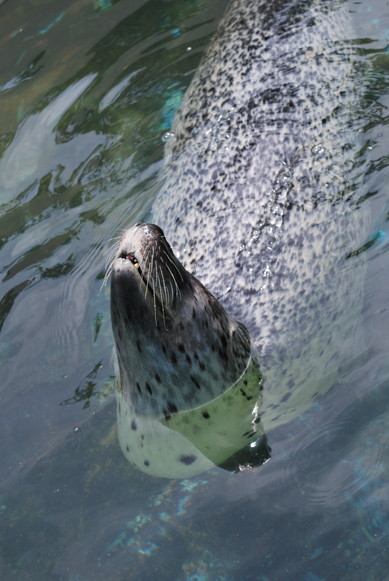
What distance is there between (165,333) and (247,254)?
2.91 feet

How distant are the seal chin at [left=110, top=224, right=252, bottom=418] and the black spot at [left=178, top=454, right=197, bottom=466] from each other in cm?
22

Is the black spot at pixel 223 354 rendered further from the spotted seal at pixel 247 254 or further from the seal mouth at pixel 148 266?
the seal mouth at pixel 148 266

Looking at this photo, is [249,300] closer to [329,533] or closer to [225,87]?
[329,533]

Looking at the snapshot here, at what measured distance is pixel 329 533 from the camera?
12.9 ft

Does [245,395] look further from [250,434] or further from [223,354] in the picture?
[223,354]

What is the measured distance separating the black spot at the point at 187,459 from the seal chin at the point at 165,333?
0.22 meters

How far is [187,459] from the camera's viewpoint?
4344 mm

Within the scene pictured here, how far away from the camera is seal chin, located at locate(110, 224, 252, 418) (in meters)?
3.81

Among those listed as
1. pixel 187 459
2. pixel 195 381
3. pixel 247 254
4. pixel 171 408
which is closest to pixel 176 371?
pixel 195 381

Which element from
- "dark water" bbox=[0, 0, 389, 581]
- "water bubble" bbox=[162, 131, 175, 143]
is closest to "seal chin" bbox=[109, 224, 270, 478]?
"dark water" bbox=[0, 0, 389, 581]

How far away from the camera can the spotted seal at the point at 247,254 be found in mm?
4051

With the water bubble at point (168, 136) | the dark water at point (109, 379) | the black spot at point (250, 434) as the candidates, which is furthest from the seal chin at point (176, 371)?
the water bubble at point (168, 136)

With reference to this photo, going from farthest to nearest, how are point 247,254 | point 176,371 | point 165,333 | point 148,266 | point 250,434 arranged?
point 247,254
point 250,434
point 176,371
point 165,333
point 148,266

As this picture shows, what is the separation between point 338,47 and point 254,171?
4.74 ft
